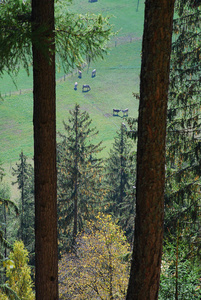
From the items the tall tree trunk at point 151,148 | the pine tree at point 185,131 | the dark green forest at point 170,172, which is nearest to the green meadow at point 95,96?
the dark green forest at point 170,172

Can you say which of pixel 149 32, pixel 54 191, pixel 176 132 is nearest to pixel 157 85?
pixel 149 32

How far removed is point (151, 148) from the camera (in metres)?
3.40

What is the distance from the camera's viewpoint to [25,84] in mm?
107000

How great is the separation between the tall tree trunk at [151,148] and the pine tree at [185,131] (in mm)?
4274

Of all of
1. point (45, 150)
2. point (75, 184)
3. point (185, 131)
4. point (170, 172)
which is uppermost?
point (45, 150)

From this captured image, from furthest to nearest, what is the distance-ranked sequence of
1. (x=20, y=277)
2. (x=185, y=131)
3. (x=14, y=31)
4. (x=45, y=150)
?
(x=20, y=277) → (x=185, y=131) → (x=45, y=150) → (x=14, y=31)

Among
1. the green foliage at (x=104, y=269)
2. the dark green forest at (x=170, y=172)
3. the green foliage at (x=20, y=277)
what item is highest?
the dark green forest at (x=170, y=172)

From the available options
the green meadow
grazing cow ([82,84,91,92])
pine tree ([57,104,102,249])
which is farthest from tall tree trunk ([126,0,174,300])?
grazing cow ([82,84,91,92])

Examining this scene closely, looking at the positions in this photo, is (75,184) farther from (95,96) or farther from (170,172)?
(95,96)

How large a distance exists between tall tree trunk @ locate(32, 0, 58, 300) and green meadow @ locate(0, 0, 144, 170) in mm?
72656

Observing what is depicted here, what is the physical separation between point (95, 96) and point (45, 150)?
102 m

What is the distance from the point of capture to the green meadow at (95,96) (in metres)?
86.5

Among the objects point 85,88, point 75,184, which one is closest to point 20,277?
point 75,184

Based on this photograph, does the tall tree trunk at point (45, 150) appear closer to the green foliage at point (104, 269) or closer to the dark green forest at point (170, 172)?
the dark green forest at point (170, 172)
